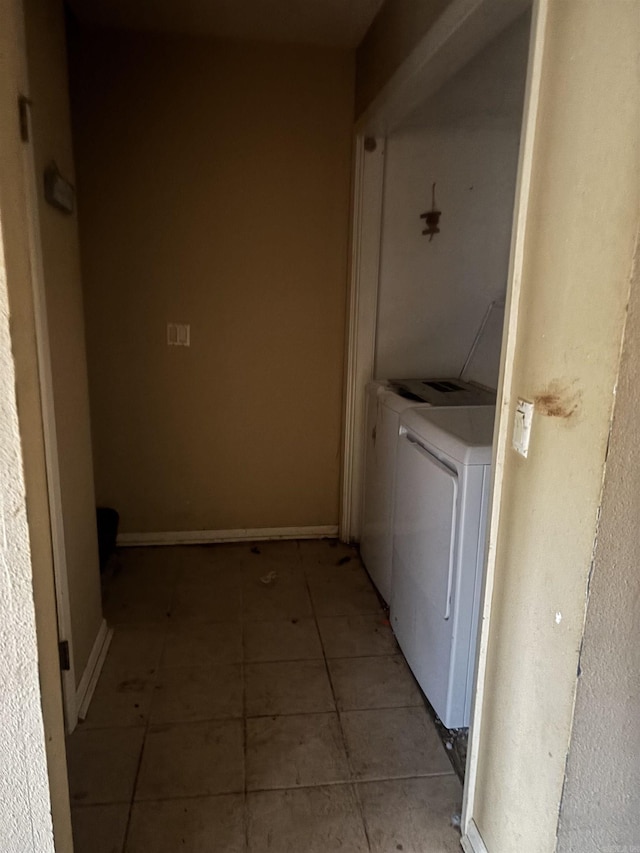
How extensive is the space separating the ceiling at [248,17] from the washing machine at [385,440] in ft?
5.08

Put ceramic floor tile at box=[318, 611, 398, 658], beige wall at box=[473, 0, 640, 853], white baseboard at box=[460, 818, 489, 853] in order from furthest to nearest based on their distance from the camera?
ceramic floor tile at box=[318, 611, 398, 658] < white baseboard at box=[460, 818, 489, 853] < beige wall at box=[473, 0, 640, 853]

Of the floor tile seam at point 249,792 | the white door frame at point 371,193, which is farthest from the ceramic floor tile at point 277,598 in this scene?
the floor tile seam at point 249,792

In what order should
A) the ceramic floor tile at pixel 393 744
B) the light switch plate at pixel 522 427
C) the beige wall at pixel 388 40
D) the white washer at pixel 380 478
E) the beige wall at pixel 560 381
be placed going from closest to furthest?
the beige wall at pixel 560 381 → the light switch plate at pixel 522 427 → the ceramic floor tile at pixel 393 744 → the beige wall at pixel 388 40 → the white washer at pixel 380 478

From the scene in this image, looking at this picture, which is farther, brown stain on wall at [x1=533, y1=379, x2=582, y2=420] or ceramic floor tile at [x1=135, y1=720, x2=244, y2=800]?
ceramic floor tile at [x1=135, y1=720, x2=244, y2=800]

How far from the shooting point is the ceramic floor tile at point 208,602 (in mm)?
2547

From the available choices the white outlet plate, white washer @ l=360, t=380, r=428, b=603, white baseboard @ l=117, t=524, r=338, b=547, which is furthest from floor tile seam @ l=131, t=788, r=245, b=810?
the white outlet plate

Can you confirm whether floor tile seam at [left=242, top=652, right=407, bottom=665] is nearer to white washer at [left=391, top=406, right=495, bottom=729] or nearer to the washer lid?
white washer at [left=391, top=406, right=495, bottom=729]

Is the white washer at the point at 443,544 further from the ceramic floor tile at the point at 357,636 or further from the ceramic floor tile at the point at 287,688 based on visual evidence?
the ceramic floor tile at the point at 287,688

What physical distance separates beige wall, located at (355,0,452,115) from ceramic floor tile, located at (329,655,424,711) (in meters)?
2.17

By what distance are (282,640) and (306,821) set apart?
830 millimetres

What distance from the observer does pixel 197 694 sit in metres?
2.07

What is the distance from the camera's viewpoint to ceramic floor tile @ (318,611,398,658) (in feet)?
7.64

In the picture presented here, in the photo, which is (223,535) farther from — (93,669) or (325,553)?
(93,669)

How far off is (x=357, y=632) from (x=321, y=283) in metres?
1.69
